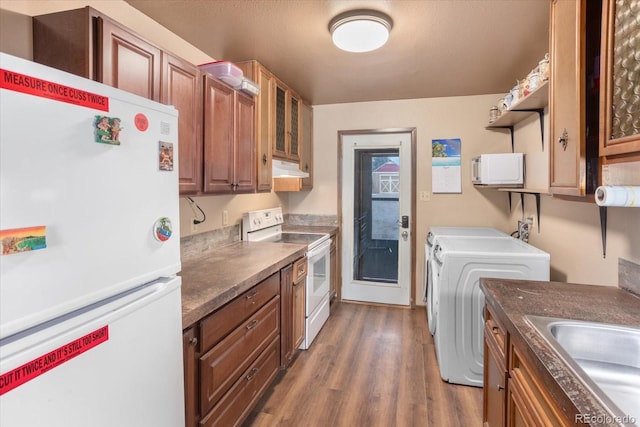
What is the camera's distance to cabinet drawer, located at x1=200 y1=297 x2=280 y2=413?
4.74ft

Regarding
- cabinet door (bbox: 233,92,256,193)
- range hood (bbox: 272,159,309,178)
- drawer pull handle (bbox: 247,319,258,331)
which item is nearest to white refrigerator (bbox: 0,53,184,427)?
drawer pull handle (bbox: 247,319,258,331)

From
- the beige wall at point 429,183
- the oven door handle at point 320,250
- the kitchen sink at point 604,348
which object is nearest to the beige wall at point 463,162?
the beige wall at point 429,183

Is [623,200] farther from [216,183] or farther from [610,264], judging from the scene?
[216,183]

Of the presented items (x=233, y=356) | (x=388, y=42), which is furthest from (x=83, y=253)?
(x=388, y=42)

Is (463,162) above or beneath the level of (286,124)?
beneath

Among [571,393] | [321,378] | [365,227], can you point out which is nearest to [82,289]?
[571,393]

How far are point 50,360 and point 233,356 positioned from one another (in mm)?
1016

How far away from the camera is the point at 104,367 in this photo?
0.86 meters

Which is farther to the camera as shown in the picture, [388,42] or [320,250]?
[320,250]

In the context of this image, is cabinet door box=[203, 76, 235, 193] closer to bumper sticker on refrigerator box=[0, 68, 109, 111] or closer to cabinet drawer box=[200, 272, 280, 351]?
cabinet drawer box=[200, 272, 280, 351]

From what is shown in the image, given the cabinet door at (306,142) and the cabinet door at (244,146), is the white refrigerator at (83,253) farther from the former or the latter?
the cabinet door at (306,142)

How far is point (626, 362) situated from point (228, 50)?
268cm

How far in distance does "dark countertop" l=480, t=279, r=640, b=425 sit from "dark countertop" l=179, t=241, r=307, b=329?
1.16 m

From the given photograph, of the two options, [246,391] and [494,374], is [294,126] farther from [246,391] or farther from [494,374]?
[494,374]
